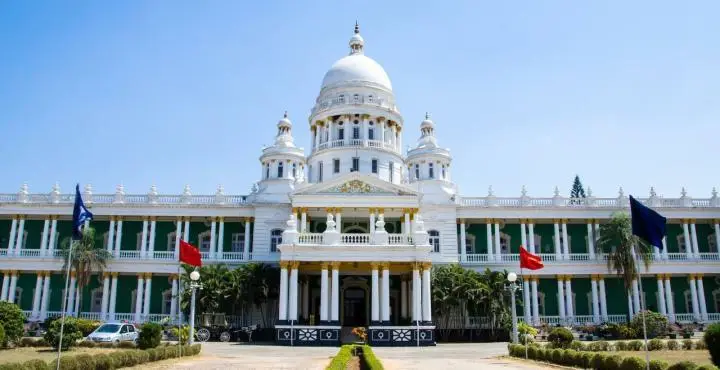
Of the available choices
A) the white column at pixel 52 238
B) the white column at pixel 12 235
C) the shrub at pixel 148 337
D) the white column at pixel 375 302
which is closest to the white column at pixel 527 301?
the white column at pixel 375 302

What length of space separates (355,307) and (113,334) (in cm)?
1752

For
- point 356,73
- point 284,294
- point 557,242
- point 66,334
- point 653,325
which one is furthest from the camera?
point 356,73

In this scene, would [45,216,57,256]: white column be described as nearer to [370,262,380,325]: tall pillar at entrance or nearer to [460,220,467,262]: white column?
[370,262,380,325]: tall pillar at entrance

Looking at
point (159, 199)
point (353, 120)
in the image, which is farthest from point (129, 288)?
point (353, 120)

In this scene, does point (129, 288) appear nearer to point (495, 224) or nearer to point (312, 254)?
point (312, 254)

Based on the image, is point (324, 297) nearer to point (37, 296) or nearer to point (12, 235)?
point (37, 296)

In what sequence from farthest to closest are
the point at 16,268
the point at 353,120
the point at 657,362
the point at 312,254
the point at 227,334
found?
1. the point at 353,120
2. the point at 16,268
3. the point at 227,334
4. the point at 312,254
5. the point at 657,362

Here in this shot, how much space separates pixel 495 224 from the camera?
158ft

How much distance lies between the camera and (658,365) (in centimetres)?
1633

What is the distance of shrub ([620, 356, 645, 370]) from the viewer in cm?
1666

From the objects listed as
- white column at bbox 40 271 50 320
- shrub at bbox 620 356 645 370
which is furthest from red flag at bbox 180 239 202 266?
white column at bbox 40 271 50 320

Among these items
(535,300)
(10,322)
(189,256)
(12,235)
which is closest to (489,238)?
(535,300)

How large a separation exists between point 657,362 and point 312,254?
71.7 ft

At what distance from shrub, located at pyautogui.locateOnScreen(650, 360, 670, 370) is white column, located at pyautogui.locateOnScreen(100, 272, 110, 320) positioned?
4013 centimetres
